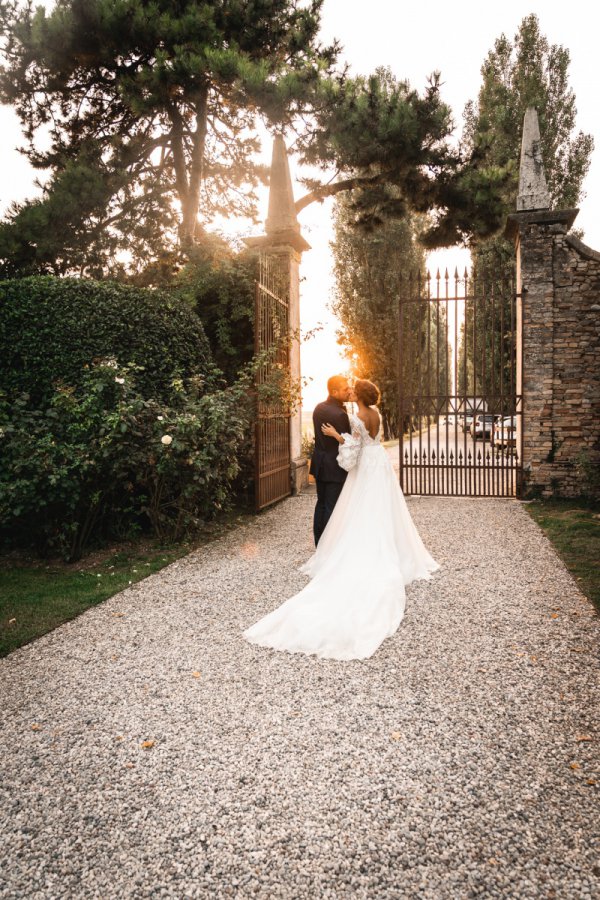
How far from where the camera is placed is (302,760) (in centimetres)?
248

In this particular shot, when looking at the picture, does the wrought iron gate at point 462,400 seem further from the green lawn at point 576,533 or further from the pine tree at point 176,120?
the pine tree at point 176,120

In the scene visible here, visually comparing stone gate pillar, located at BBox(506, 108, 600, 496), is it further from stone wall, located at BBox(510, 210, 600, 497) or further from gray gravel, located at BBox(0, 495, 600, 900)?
gray gravel, located at BBox(0, 495, 600, 900)

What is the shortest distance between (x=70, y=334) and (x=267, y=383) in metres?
2.68

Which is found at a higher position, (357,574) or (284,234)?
(284,234)

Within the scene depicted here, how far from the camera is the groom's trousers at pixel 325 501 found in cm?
576

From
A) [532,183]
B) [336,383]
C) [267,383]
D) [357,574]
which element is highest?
[532,183]

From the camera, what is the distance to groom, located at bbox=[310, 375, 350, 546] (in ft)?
18.5

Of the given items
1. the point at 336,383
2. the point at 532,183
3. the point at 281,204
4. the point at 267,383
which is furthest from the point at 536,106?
the point at 336,383

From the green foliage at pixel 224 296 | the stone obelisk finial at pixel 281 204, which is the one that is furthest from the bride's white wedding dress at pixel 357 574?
the stone obelisk finial at pixel 281 204

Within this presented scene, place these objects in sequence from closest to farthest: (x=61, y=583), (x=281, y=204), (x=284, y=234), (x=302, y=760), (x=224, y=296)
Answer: (x=302, y=760)
(x=61, y=583)
(x=224, y=296)
(x=284, y=234)
(x=281, y=204)

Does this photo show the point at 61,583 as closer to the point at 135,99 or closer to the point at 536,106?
the point at 135,99

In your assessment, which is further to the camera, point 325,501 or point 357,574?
point 325,501

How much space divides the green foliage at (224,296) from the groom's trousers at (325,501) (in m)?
3.50

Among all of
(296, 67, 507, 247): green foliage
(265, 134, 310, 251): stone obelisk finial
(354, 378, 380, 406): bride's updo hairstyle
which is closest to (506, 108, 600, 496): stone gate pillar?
(296, 67, 507, 247): green foliage
